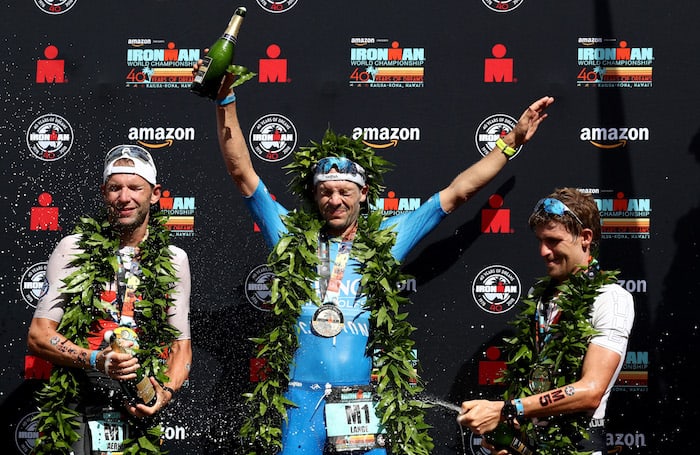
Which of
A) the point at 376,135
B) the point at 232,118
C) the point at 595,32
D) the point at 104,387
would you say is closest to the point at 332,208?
the point at 232,118

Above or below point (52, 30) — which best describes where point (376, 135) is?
below

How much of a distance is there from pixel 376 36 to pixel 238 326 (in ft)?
5.79

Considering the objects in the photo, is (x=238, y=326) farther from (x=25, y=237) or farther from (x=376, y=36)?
(x=376, y=36)

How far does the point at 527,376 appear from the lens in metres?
3.92

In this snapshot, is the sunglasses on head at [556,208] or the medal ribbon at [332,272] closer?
the sunglasses on head at [556,208]

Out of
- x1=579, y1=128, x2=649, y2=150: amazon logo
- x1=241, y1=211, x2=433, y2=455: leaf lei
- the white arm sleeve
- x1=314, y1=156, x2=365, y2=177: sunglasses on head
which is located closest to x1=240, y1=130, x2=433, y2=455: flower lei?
x1=241, y1=211, x2=433, y2=455: leaf lei

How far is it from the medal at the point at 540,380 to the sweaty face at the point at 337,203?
1104 mm

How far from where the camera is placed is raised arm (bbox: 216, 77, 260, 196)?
4.27 metres

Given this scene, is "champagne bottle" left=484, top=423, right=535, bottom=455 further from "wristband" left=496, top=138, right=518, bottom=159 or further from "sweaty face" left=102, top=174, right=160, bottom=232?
"sweaty face" left=102, top=174, right=160, bottom=232

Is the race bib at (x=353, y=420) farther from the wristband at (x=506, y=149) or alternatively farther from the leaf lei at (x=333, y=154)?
the wristband at (x=506, y=149)

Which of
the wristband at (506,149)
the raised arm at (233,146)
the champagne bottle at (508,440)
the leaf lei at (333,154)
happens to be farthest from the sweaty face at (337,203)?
the champagne bottle at (508,440)

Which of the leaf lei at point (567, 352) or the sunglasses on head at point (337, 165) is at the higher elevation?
the sunglasses on head at point (337, 165)

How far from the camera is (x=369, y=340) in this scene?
415cm

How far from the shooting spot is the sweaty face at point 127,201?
4.20 m
